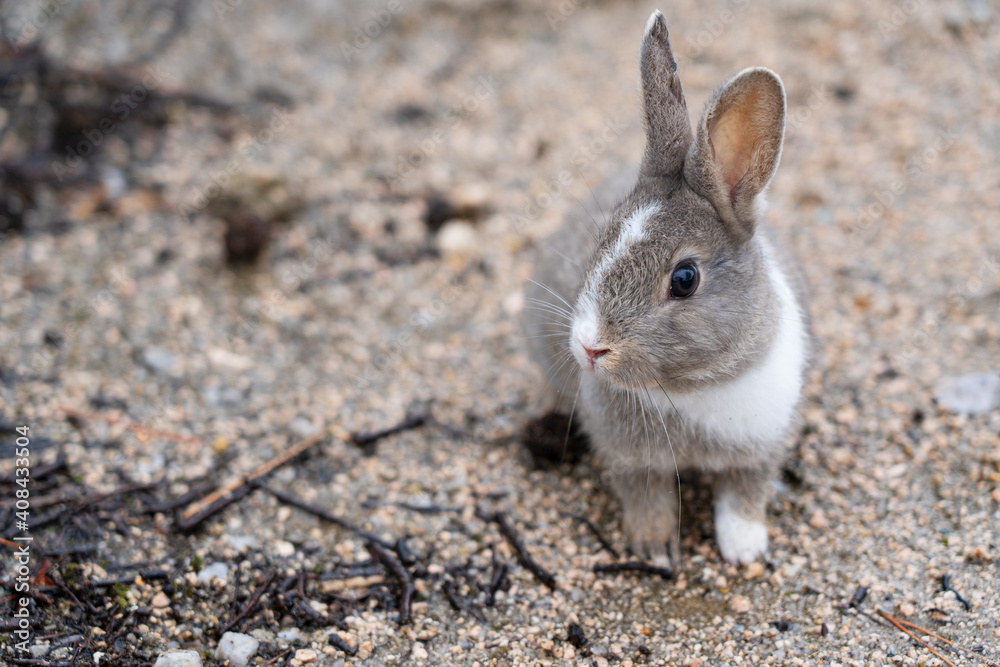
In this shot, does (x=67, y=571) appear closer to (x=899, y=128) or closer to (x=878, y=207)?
(x=878, y=207)

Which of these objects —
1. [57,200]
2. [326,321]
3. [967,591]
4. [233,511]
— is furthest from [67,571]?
[967,591]

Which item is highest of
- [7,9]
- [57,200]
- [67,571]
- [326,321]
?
[7,9]

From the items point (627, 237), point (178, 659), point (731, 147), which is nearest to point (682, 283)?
point (627, 237)

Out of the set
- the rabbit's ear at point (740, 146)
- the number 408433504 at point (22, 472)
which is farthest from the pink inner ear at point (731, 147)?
the number 408433504 at point (22, 472)

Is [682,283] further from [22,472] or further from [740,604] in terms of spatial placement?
[22,472]

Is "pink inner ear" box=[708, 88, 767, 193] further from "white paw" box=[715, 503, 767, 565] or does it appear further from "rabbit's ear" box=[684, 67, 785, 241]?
"white paw" box=[715, 503, 767, 565]

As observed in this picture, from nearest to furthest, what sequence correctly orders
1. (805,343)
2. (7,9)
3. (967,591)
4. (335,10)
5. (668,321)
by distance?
(668,321) < (967,591) < (805,343) < (7,9) < (335,10)

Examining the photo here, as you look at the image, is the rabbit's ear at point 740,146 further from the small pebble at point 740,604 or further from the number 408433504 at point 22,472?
the number 408433504 at point 22,472
